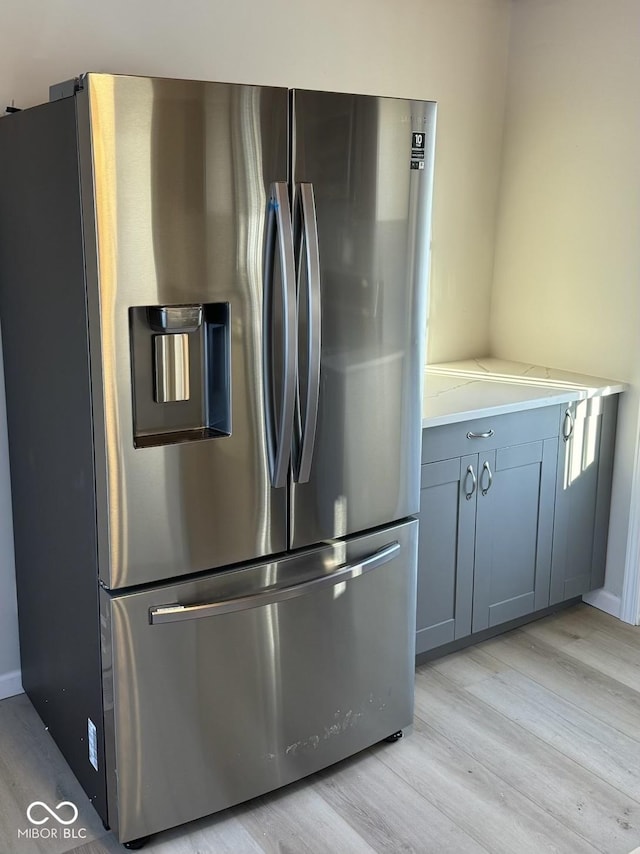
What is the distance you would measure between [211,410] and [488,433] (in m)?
1.15

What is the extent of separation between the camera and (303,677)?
2.33 metres

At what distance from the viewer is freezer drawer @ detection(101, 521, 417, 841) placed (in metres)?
2.08

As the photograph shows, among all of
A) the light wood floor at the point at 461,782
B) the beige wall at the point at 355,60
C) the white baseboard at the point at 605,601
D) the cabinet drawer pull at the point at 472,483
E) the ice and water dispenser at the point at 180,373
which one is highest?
the beige wall at the point at 355,60

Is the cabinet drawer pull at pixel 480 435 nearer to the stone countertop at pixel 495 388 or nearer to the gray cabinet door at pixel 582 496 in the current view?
the stone countertop at pixel 495 388

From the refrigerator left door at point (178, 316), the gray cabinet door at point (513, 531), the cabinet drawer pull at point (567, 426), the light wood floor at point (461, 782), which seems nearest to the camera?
the refrigerator left door at point (178, 316)

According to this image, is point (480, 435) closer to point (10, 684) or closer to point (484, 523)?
point (484, 523)

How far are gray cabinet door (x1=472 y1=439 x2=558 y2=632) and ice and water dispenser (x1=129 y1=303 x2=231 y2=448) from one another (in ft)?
3.85

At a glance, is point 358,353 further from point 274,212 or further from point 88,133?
point 88,133

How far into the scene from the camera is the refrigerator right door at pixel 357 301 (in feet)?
6.81

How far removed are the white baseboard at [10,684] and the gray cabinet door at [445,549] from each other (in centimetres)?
130

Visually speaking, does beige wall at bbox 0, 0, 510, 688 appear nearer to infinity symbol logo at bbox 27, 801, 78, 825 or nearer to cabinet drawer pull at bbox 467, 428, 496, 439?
infinity symbol logo at bbox 27, 801, 78, 825

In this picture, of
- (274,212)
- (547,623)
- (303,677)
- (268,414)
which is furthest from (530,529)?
(274,212)

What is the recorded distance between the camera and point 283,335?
2072mm

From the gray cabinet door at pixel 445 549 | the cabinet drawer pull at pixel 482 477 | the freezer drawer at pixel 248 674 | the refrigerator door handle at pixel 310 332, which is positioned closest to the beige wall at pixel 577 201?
the cabinet drawer pull at pixel 482 477
